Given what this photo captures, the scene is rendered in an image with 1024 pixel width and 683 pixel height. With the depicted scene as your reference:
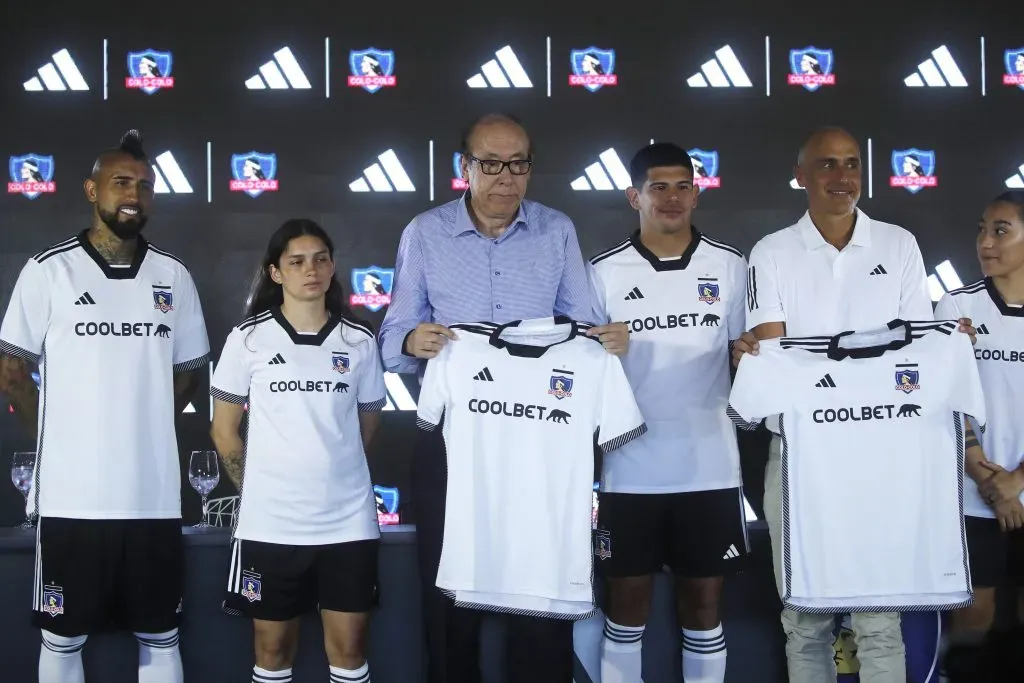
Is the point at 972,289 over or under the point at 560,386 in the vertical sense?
over

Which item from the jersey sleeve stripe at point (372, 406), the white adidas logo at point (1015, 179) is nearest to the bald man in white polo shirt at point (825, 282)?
the jersey sleeve stripe at point (372, 406)

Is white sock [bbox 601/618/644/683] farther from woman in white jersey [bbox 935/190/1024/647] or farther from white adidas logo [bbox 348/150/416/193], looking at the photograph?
white adidas logo [bbox 348/150/416/193]

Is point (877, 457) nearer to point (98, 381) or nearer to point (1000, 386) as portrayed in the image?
point (1000, 386)

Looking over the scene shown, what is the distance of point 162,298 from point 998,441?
253cm

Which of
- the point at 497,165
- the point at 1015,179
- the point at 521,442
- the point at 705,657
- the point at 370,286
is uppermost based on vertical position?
the point at 1015,179

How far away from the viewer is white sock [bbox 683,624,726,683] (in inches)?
113

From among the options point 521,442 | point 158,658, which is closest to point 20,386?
point 158,658

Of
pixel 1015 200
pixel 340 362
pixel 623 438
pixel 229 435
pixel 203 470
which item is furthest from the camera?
pixel 203 470

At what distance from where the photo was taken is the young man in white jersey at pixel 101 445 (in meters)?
2.79

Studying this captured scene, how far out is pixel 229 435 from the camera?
2.90 meters

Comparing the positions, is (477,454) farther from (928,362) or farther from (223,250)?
(223,250)

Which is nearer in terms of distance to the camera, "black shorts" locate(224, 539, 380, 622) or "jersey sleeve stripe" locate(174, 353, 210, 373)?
"black shorts" locate(224, 539, 380, 622)

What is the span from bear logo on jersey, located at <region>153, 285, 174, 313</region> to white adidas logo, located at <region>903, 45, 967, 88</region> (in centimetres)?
339

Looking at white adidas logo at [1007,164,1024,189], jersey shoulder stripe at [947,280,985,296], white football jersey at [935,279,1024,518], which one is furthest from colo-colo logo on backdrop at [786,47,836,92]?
white football jersey at [935,279,1024,518]
